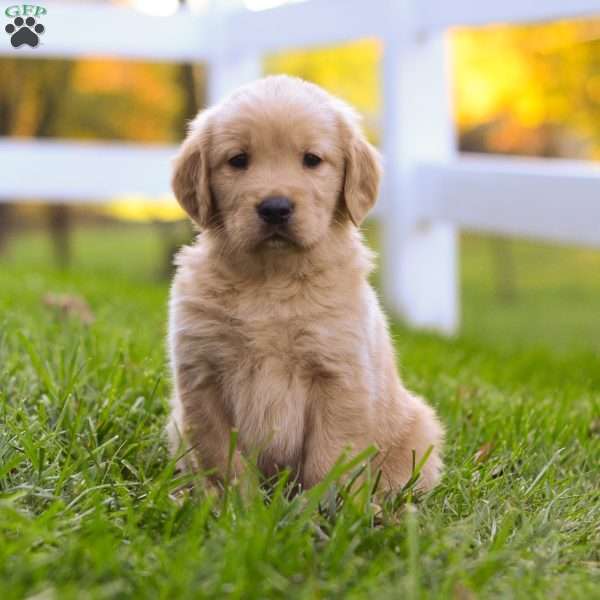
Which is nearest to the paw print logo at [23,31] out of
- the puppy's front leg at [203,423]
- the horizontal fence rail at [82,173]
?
the puppy's front leg at [203,423]

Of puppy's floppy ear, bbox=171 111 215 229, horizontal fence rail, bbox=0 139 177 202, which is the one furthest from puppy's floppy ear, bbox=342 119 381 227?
horizontal fence rail, bbox=0 139 177 202

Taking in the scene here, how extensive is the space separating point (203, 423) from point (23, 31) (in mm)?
2583

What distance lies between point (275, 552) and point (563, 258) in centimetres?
2069

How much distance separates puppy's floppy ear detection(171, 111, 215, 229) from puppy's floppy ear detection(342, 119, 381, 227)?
40 centimetres

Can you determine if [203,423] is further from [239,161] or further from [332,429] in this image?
[239,161]

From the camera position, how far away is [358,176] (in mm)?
3047

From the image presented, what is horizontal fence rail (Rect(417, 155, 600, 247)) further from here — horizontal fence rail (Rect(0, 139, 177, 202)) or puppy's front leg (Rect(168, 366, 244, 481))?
puppy's front leg (Rect(168, 366, 244, 481))

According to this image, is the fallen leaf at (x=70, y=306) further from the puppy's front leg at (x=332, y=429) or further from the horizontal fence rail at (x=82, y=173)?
the horizontal fence rail at (x=82, y=173)

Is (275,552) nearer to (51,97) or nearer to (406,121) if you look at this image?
(406,121)

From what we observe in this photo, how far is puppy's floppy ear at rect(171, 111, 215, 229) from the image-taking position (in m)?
2.99

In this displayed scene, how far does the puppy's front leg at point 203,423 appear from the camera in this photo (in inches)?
109

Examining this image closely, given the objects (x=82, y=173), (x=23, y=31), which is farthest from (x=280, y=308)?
(x=82, y=173)

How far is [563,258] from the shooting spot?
2191cm

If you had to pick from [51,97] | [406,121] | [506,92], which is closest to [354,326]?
[406,121]
